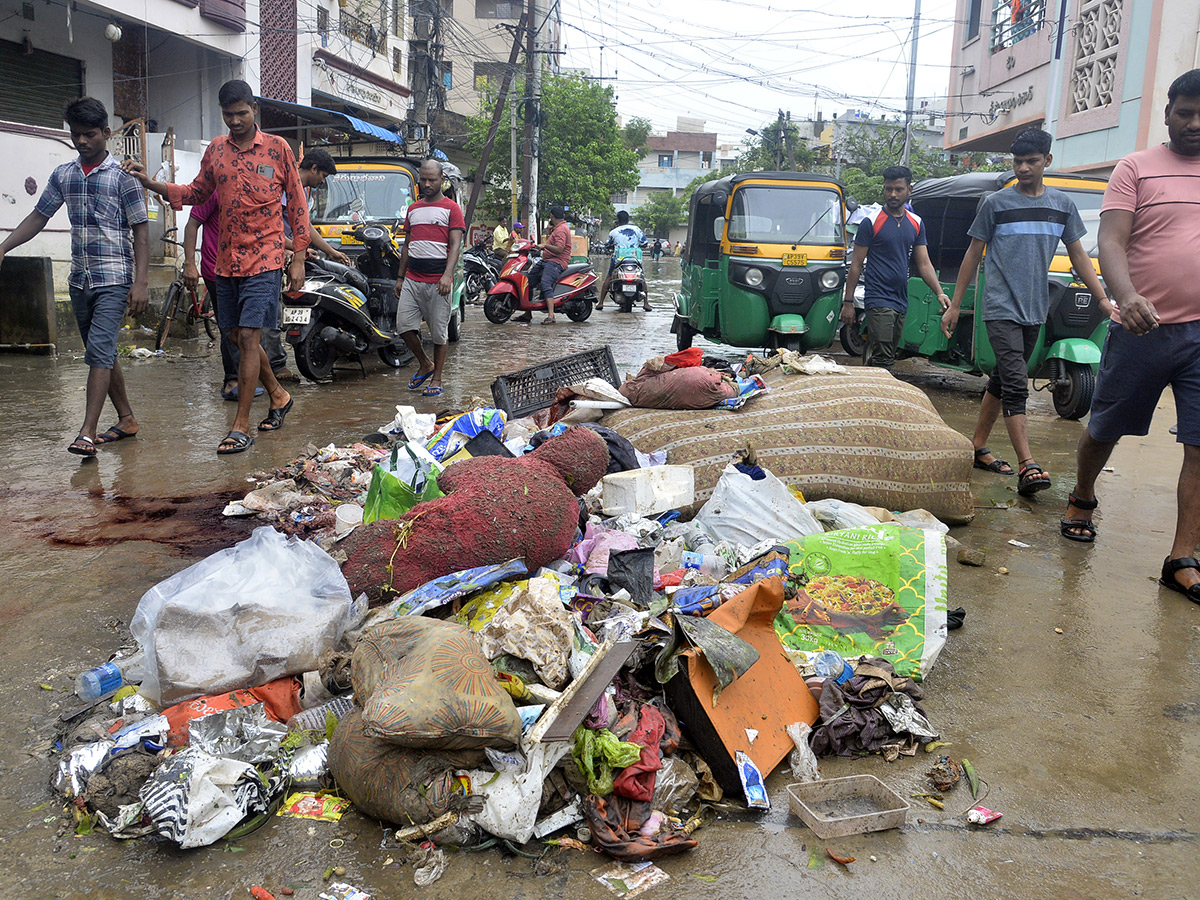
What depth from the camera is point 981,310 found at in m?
6.87

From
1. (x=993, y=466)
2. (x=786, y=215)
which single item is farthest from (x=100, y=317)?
(x=786, y=215)

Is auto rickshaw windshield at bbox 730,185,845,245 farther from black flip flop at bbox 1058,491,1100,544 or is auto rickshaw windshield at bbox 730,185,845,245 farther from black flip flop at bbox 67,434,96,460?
black flip flop at bbox 67,434,96,460

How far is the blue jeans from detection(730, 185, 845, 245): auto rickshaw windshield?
5.87 meters

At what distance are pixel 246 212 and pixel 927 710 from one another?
4.54 metres

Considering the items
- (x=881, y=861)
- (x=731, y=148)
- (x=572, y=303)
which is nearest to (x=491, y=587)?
(x=881, y=861)

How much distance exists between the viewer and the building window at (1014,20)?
2086 centimetres

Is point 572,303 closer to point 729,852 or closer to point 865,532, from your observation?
point 865,532

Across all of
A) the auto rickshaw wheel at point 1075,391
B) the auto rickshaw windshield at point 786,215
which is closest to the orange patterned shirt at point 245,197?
the auto rickshaw windshield at point 786,215

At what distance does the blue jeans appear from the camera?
16.8 ft

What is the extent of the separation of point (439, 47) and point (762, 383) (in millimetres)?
24533

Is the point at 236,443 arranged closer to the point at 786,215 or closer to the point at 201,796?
the point at 201,796

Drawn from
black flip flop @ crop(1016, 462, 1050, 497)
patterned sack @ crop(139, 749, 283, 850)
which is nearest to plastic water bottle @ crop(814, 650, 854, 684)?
patterned sack @ crop(139, 749, 283, 850)

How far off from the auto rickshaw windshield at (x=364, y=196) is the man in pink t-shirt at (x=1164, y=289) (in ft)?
24.9

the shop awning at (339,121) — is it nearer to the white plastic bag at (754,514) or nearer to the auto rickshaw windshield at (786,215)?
the auto rickshaw windshield at (786,215)
